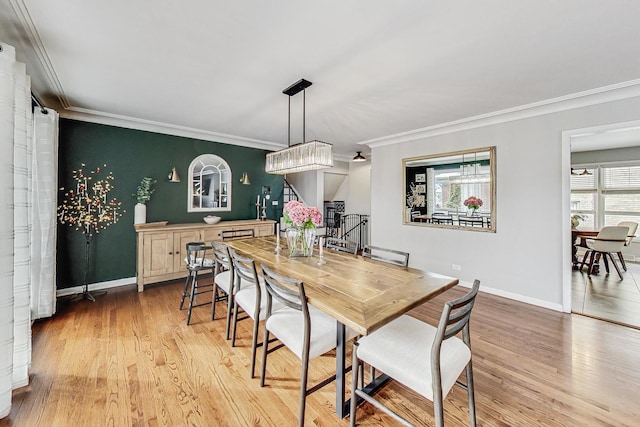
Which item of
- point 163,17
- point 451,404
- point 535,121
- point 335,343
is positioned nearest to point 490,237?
point 535,121

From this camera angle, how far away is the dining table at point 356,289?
1393 mm

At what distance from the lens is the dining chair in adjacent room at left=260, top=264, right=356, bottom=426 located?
60.7 inches

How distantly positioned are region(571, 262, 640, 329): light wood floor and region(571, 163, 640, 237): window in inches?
50.1

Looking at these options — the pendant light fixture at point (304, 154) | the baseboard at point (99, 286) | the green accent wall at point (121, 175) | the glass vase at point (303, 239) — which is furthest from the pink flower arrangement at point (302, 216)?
the baseboard at point (99, 286)

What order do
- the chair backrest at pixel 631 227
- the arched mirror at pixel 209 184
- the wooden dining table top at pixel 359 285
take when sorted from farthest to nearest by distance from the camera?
the chair backrest at pixel 631 227, the arched mirror at pixel 209 184, the wooden dining table top at pixel 359 285

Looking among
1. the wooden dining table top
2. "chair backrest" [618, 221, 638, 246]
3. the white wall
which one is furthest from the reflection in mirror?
"chair backrest" [618, 221, 638, 246]

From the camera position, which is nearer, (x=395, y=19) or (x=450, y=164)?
(x=395, y=19)

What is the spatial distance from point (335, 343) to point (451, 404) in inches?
34.8

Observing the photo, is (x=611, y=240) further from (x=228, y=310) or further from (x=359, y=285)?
(x=228, y=310)

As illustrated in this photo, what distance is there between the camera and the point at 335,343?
67.5 inches

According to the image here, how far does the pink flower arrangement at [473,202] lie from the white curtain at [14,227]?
4.85 metres

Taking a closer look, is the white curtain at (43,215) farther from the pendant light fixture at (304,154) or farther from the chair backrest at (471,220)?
the chair backrest at (471,220)

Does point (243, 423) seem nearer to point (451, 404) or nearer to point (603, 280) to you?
point (451, 404)

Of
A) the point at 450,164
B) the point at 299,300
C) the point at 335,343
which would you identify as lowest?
the point at 335,343
